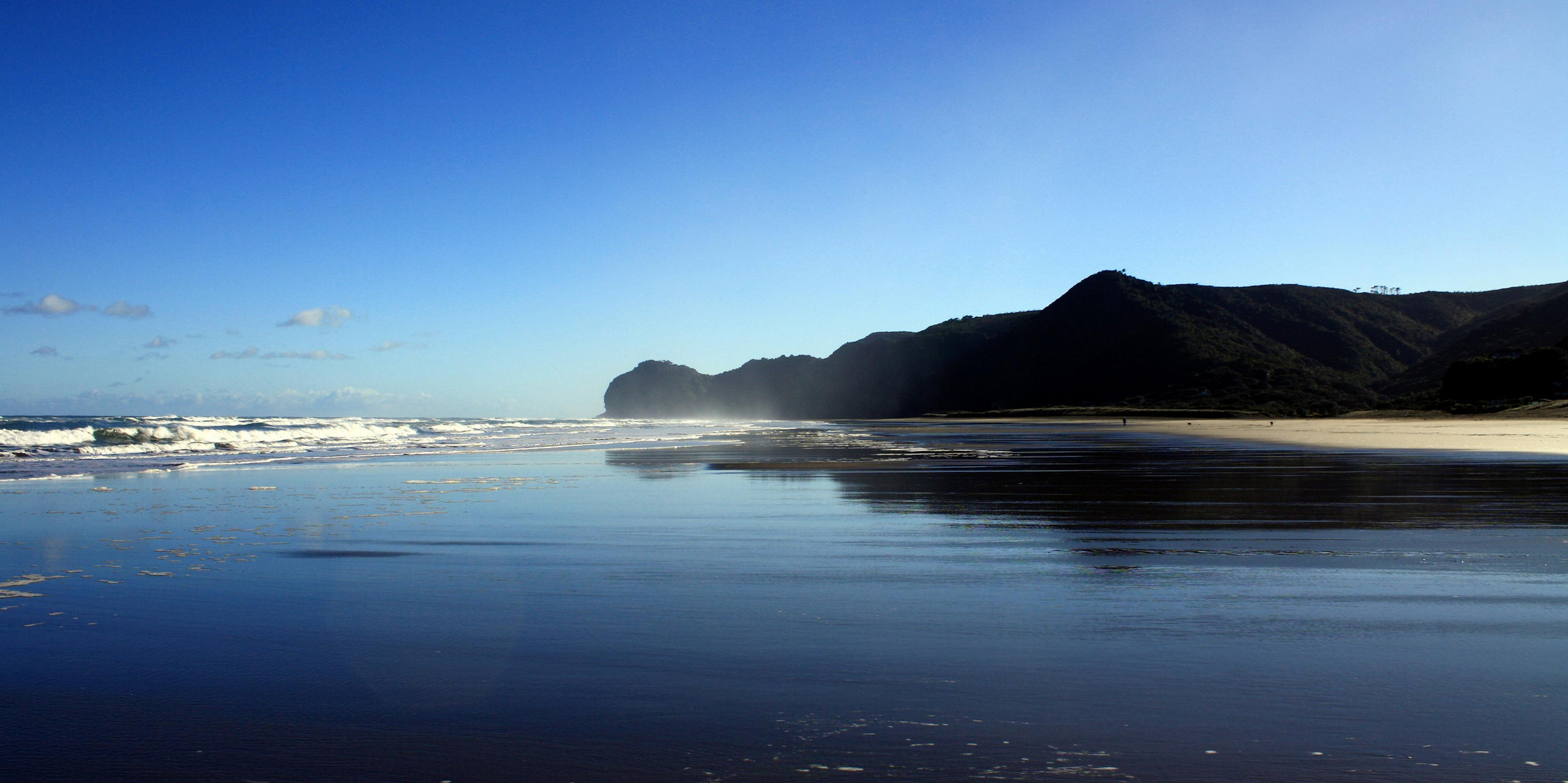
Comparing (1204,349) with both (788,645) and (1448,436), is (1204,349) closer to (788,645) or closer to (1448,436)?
(1448,436)

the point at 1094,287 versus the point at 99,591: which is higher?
the point at 1094,287

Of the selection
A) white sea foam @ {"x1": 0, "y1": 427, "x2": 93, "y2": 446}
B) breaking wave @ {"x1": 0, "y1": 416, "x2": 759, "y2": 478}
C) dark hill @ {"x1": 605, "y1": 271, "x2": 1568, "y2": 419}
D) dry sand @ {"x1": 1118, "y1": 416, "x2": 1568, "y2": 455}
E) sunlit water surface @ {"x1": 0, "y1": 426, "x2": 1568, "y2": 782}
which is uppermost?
dark hill @ {"x1": 605, "y1": 271, "x2": 1568, "y2": 419}

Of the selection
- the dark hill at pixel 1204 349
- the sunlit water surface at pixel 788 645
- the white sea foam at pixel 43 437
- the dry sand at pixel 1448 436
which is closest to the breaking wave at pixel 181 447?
the white sea foam at pixel 43 437

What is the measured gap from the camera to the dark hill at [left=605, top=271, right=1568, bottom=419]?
9219cm

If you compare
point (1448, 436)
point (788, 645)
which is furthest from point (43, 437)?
point (1448, 436)

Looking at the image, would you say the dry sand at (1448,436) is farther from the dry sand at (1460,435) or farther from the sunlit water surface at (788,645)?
the sunlit water surface at (788,645)

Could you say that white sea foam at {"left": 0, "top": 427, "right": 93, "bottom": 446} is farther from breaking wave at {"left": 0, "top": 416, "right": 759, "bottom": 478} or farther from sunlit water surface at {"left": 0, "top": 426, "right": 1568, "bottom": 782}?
sunlit water surface at {"left": 0, "top": 426, "right": 1568, "bottom": 782}

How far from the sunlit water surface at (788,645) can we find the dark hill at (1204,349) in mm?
88249

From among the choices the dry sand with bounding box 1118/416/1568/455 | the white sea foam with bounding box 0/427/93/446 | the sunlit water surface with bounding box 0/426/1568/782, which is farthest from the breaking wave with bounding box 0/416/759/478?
the dry sand with bounding box 1118/416/1568/455

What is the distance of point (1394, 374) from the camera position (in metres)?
99.9

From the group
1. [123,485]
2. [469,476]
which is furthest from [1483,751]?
[123,485]

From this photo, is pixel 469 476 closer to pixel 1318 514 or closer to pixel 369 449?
pixel 369 449

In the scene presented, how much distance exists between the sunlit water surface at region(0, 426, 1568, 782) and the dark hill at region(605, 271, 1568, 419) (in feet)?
290

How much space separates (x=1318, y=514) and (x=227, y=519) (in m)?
11.7
